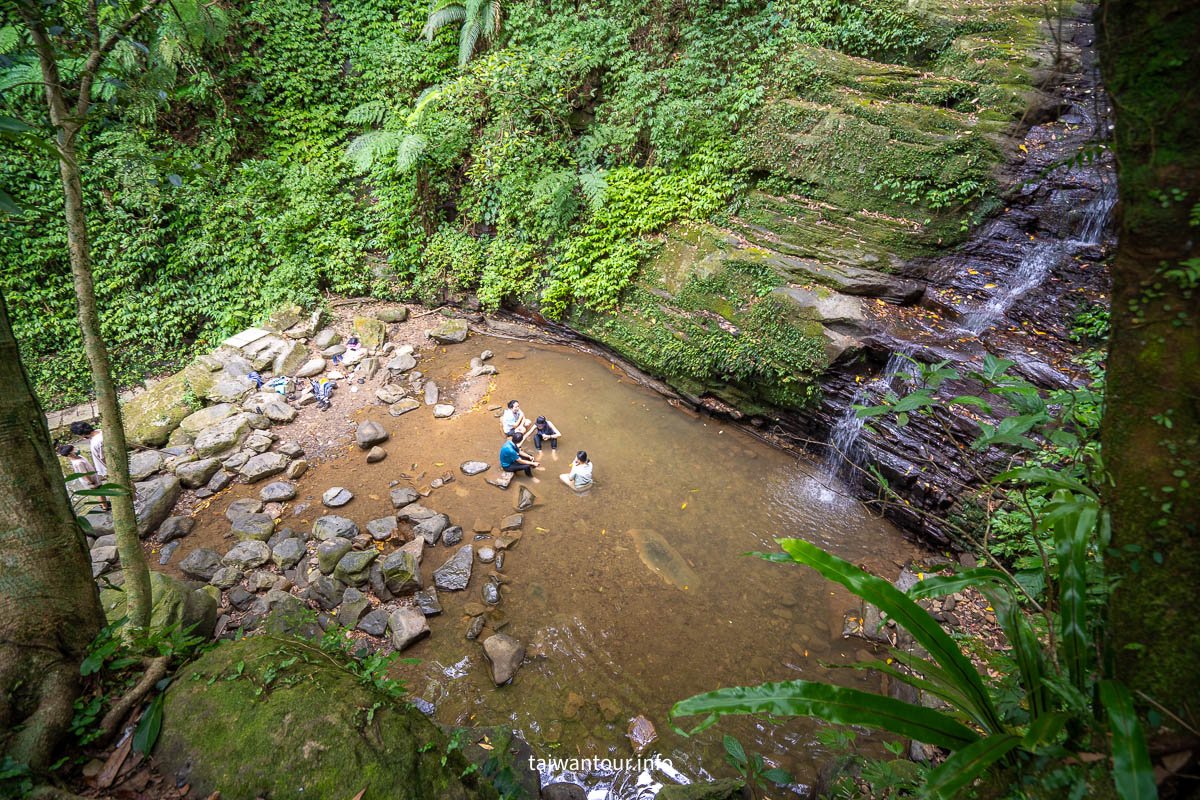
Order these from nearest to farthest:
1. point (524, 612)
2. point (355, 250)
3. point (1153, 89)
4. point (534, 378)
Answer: point (1153, 89)
point (524, 612)
point (534, 378)
point (355, 250)

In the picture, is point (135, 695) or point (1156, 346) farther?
point (135, 695)

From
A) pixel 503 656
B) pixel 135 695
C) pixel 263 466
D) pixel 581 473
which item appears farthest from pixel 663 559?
pixel 263 466

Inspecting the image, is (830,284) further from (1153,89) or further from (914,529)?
(1153,89)

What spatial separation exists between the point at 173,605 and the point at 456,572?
2013 millimetres

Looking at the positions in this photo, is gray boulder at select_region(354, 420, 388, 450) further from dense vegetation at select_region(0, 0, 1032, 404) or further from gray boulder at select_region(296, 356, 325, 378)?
dense vegetation at select_region(0, 0, 1032, 404)

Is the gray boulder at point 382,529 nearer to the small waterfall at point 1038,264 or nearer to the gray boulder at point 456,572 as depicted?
the gray boulder at point 456,572

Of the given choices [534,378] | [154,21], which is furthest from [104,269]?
[154,21]

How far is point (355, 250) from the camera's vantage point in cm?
876

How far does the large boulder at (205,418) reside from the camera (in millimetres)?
6094

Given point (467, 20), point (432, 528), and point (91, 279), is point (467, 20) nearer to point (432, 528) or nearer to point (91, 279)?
point (91, 279)

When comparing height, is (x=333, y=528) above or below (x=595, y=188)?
below

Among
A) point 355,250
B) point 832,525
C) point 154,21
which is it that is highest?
point 154,21

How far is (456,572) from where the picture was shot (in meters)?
Answer: 4.41

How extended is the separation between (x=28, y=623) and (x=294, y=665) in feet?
2.98
